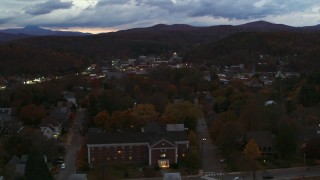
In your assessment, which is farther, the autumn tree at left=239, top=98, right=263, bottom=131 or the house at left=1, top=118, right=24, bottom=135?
the house at left=1, top=118, right=24, bottom=135

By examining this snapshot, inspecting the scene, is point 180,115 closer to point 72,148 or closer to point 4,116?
point 72,148

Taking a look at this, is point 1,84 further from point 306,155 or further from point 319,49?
point 319,49

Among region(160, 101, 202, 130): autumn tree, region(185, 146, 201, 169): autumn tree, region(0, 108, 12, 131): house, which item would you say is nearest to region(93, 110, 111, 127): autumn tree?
region(160, 101, 202, 130): autumn tree

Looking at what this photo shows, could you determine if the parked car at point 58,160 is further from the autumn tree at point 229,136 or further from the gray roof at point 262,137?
the gray roof at point 262,137

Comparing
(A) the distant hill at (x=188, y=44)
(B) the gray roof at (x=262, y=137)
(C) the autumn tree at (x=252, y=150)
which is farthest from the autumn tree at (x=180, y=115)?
(A) the distant hill at (x=188, y=44)

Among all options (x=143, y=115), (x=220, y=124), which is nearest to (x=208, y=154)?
(x=220, y=124)

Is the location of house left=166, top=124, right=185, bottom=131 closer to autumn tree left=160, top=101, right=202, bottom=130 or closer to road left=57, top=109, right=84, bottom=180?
autumn tree left=160, top=101, right=202, bottom=130
